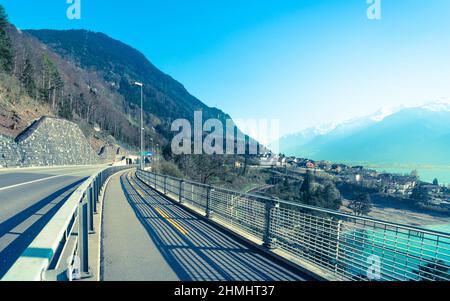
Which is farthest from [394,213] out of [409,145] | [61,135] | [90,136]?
[409,145]

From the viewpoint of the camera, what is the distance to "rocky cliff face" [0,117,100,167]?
29.0 meters

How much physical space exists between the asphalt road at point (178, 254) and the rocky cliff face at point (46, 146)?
1106 inches

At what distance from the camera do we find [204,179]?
2058 inches

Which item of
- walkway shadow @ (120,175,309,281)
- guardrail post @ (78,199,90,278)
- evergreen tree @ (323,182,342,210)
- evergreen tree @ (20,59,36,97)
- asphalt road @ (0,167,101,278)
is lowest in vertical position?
evergreen tree @ (323,182,342,210)

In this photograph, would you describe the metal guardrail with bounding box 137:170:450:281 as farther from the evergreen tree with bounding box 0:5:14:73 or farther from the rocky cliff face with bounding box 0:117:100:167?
the evergreen tree with bounding box 0:5:14:73

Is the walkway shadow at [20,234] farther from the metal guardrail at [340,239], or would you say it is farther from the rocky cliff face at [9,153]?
the rocky cliff face at [9,153]

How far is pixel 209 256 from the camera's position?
18.4 ft

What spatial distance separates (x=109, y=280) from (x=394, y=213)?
1238 inches

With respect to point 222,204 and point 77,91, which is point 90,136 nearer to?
point 77,91

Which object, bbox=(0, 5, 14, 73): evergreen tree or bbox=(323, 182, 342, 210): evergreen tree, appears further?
bbox=(0, 5, 14, 73): evergreen tree

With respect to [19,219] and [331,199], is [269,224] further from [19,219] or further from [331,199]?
[331,199]

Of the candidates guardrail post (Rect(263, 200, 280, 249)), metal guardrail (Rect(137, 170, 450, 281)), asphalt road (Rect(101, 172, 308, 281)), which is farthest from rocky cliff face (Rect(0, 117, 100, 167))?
guardrail post (Rect(263, 200, 280, 249))

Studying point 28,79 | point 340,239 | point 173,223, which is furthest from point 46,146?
point 340,239

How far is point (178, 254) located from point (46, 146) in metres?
41.2
